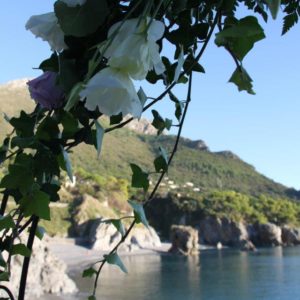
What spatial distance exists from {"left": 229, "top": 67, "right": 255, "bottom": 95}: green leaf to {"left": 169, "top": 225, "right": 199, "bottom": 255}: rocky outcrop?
35.6 meters

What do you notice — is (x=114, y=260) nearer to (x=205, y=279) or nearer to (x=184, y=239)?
(x=205, y=279)

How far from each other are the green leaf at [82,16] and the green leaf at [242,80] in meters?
0.18

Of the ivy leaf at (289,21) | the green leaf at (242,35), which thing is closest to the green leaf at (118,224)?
the green leaf at (242,35)

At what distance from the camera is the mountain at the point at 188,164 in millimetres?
63000

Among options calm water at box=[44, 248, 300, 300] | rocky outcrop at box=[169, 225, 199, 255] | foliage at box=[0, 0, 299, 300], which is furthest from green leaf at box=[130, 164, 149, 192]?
rocky outcrop at box=[169, 225, 199, 255]

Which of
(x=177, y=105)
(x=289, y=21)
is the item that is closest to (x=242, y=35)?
(x=177, y=105)

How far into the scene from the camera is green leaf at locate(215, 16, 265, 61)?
365 mm

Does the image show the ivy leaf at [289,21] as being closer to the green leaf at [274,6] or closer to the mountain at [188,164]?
the green leaf at [274,6]

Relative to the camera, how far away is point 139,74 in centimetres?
32

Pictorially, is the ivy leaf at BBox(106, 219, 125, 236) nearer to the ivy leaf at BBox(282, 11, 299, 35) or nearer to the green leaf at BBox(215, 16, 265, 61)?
the green leaf at BBox(215, 16, 265, 61)

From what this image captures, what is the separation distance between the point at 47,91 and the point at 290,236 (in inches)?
1829

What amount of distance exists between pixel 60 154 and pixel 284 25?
1.77 feet

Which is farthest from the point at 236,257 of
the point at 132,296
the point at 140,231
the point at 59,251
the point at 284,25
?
the point at 284,25

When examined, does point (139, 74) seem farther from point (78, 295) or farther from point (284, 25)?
point (78, 295)
